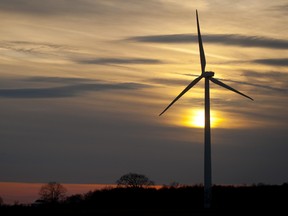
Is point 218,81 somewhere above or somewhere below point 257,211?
above

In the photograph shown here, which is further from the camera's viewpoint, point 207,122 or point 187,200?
point 187,200

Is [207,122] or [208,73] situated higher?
[208,73]

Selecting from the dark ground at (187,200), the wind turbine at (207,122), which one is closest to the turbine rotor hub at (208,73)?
the wind turbine at (207,122)

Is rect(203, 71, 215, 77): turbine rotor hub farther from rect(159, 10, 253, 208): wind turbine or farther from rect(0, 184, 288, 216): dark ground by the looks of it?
rect(0, 184, 288, 216): dark ground

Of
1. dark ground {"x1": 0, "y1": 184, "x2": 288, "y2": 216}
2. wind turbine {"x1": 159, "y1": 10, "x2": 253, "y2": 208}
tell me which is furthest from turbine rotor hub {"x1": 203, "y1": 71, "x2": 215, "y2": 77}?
dark ground {"x1": 0, "y1": 184, "x2": 288, "y2": 216}

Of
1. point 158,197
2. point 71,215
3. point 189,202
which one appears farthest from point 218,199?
point 71,215

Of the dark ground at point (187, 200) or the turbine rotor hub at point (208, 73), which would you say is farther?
the turbine rotor hub at point (208, 73)

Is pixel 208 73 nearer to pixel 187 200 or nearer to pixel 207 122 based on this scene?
pixel 207 122

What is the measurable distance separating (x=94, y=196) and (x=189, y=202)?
2145cm

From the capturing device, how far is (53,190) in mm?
150625

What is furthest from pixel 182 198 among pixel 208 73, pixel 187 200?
pixel 208 73

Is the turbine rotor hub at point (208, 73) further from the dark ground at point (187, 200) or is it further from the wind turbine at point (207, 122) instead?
the dark ground at point (187, 200)

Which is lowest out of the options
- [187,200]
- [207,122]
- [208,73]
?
[187,200]

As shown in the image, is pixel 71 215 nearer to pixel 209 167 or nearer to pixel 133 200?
pixel 209 167
